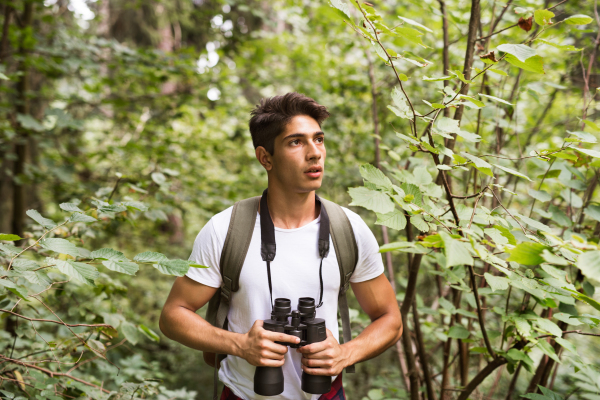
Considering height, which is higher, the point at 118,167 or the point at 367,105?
the point at 367,105

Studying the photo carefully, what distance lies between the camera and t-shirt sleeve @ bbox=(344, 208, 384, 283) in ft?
5.64

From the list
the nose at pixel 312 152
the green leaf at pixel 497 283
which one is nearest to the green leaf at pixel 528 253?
the green leaf at pixel 497 283

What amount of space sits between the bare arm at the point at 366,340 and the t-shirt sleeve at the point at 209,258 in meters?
0.47

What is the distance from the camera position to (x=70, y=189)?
359cm

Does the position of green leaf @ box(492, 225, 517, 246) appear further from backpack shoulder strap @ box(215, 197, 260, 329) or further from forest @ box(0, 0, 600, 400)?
backpack shoulder strap @ box(215, 197, 260, 329)

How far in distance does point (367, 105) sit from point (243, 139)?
1913 millimetres

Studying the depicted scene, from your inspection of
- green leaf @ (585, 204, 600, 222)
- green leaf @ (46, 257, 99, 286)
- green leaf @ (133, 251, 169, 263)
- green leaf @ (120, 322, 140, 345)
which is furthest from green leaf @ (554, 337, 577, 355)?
green leaf @ (120, 322, 140, 345)

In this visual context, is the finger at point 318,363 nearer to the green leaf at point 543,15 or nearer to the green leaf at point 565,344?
the green leaf at point 565,344

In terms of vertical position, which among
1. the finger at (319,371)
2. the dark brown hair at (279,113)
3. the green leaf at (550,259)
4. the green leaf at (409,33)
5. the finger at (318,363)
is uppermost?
the green leaf at (409,33)

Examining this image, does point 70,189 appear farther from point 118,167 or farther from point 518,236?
point 518,236

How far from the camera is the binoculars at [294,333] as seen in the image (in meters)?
1.43

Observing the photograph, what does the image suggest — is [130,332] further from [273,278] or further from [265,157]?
[265,157]

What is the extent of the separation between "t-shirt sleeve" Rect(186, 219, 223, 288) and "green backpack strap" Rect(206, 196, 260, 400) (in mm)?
25

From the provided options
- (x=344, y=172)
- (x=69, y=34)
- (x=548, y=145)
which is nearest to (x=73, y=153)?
(x=69, y=34)
